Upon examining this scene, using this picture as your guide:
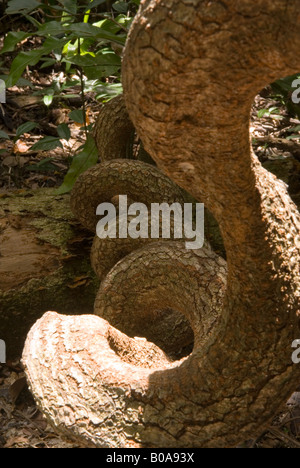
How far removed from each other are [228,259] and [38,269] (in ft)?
3.45

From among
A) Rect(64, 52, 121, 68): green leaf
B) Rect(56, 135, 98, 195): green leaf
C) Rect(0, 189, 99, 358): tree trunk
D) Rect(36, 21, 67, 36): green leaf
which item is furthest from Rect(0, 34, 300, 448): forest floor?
Rect(36, 21, 67, 36): green leaf

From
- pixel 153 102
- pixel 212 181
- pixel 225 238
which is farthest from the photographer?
pixel 225 238

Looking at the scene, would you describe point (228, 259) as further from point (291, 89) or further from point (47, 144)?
point (47, 144)

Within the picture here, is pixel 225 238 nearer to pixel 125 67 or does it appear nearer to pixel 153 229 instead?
pixel 125 67

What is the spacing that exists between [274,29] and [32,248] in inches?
57.8

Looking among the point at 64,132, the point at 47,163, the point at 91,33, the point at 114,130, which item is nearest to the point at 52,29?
the point at 91,33

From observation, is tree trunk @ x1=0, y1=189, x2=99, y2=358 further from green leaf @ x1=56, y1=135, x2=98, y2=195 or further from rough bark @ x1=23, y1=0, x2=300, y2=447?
rough bark @ x1=23, y1=0, x2=300, y2=447

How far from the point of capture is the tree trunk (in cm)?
204

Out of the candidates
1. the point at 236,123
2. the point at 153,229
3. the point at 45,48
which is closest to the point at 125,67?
the point at 236,123

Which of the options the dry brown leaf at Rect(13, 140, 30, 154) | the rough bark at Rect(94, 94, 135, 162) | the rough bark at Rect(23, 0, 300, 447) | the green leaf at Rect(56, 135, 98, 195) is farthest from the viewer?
the dry brown leaf at Rect(13, 140, 30, 154)

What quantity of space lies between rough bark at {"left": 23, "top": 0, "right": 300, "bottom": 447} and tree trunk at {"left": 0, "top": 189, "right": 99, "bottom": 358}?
46 cm

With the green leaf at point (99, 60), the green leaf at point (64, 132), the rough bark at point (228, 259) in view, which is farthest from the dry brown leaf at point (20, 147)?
the rough bark at point (228, 259)

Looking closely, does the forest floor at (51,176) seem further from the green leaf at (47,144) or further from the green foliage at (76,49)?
the green foliage at (76,49)

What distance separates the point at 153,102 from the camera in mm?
Result: 927
